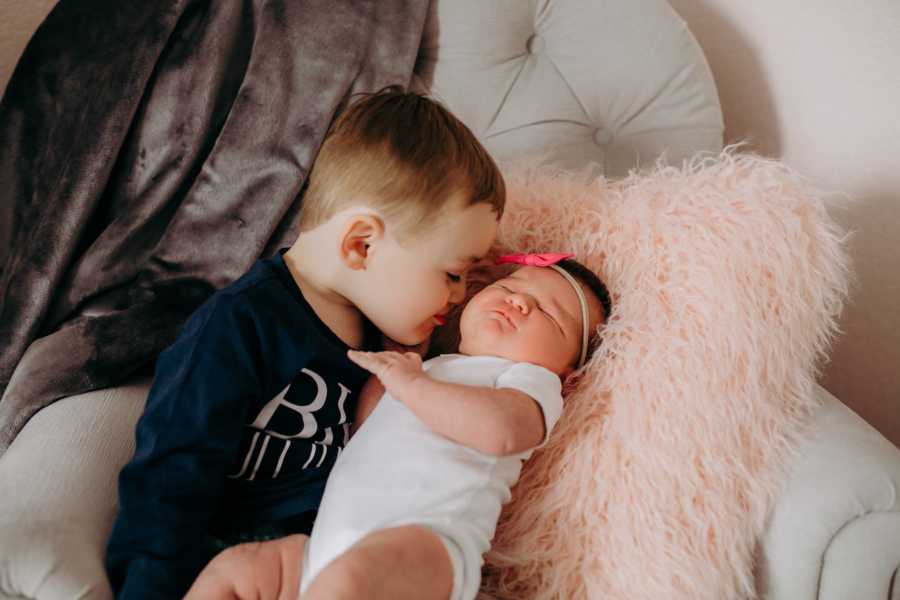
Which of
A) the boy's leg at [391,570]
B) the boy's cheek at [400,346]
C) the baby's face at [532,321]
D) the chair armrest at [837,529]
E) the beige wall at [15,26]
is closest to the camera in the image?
the boy's leg at [391,570]

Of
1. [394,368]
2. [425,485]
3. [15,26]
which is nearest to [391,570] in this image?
[425,485]

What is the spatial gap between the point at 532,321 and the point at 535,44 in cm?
67

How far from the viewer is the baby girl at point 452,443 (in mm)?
731

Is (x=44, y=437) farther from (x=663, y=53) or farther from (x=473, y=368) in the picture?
(x=663, y=53)

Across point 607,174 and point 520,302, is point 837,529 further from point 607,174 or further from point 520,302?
point 607,174

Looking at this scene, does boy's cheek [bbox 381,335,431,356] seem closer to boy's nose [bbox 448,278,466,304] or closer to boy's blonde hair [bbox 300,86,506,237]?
boy's nose [bbox 448,278,466,304]

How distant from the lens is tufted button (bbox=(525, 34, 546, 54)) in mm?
1312

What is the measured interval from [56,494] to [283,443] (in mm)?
276

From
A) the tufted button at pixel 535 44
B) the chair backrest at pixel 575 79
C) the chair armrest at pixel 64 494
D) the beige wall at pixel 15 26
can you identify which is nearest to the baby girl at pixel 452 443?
the chair armrest at pixel 64 494

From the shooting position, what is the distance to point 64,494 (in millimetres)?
806

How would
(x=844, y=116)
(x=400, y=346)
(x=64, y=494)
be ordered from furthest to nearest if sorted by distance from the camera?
(x=844, y=116)
(x=400, y=346)
(x=64, y=494)

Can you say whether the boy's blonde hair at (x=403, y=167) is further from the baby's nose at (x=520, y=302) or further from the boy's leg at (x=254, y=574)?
the boy's leg at (x=254, y=574)

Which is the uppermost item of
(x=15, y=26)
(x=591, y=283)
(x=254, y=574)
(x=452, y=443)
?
(x=15, y=26)

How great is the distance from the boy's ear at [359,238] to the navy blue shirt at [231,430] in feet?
0.32
